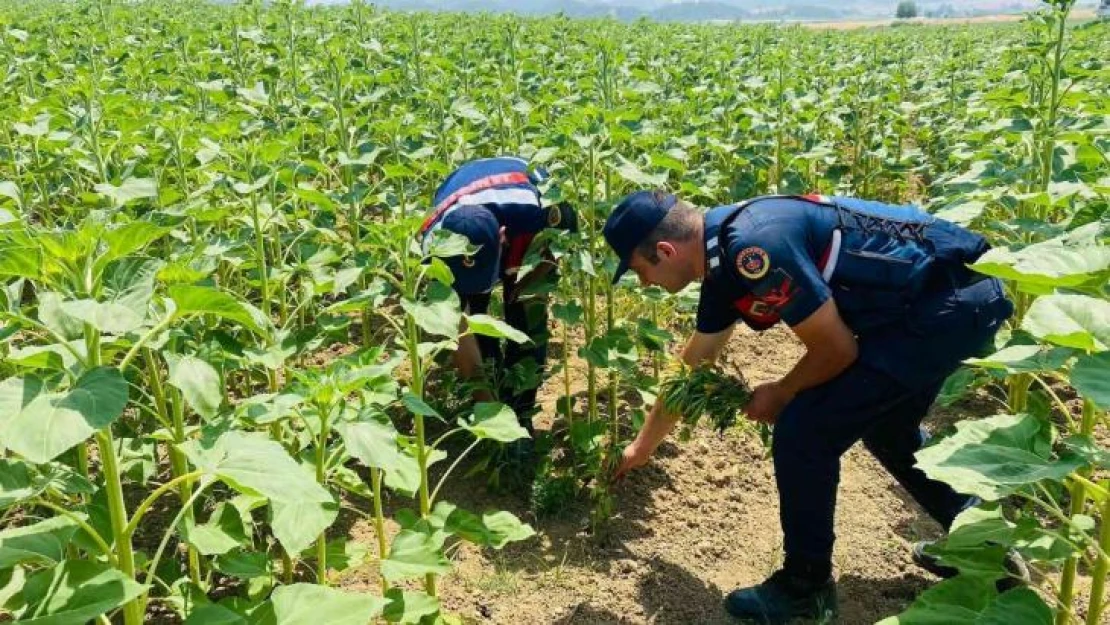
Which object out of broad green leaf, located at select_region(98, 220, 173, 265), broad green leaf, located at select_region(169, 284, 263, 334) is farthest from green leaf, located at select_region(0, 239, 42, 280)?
broad green leaf, located at select_region(169, 284, 263, 334)

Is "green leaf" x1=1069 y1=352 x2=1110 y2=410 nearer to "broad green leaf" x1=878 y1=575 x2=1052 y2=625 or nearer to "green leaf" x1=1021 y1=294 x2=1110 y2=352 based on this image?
"green leaf" x1=1021 y1=294 x2=1110 y2=352

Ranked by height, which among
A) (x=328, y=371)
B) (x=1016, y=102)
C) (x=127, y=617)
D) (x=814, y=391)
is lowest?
(x=814, y=391)

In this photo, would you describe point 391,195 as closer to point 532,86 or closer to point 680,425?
point 680,425

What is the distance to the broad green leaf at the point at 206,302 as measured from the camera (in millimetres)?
1824

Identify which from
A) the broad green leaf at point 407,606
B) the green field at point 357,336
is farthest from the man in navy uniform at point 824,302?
the broad green leaf at point 407,606

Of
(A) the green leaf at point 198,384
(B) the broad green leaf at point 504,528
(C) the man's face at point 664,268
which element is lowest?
(B) the broad green leaf at point 504,528

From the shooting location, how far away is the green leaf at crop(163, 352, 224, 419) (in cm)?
217

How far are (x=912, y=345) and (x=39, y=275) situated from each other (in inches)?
105

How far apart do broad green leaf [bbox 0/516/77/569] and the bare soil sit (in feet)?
6.08

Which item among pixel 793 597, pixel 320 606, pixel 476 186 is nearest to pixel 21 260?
pixel 320 606

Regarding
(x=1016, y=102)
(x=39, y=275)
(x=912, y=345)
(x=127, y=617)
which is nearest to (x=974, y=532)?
(x=912, y=345)

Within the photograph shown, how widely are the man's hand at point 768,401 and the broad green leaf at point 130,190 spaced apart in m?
2.41

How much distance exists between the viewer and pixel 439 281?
2973 mm

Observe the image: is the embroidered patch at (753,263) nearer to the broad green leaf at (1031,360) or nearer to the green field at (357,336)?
the green field at (357,336)
